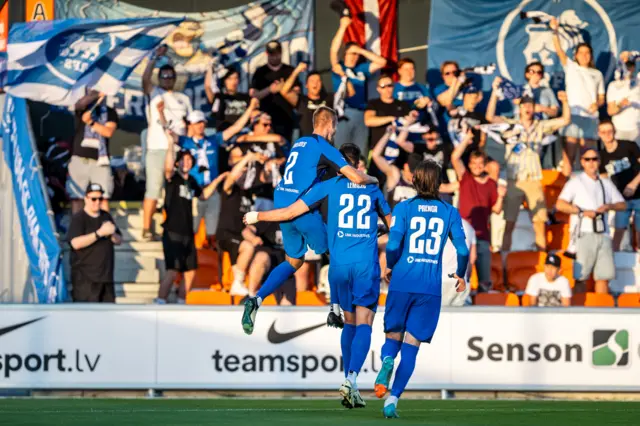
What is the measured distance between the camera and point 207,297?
56.0ft

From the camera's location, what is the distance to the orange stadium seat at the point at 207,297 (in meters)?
16.8

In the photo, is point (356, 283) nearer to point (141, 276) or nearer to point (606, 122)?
point (141, 276)

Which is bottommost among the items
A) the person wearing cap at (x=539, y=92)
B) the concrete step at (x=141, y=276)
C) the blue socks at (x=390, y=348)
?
the blue socks at (x=390, y=348)

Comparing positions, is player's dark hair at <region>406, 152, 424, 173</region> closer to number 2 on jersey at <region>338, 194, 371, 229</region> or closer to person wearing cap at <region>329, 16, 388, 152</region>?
person wearing cap at <region>329, 16, 388, 152</region>

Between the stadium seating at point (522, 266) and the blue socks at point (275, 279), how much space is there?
23.3 ft

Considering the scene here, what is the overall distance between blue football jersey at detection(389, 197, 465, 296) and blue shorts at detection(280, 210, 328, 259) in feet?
3.42

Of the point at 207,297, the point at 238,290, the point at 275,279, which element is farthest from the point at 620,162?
the point at 275,279

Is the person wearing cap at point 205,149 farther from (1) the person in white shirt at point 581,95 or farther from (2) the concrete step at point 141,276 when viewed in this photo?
(1) the person in white shirt at point 581,95

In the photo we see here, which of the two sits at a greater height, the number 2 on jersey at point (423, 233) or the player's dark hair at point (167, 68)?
the player's dark hair at point (167, 68)

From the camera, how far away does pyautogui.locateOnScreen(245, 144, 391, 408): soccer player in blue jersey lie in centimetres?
1062

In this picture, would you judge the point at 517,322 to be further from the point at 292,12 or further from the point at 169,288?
the point at 292,12

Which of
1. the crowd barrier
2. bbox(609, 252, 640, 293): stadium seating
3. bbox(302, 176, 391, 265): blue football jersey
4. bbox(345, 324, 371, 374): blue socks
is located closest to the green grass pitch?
bbox(345, 324, 371, 374): blue socks

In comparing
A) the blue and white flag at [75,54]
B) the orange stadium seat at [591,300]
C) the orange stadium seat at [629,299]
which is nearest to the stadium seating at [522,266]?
the orange stadium seat at [591,300]

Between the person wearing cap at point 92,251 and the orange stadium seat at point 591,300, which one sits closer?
the person wearing cap at point 92,251
